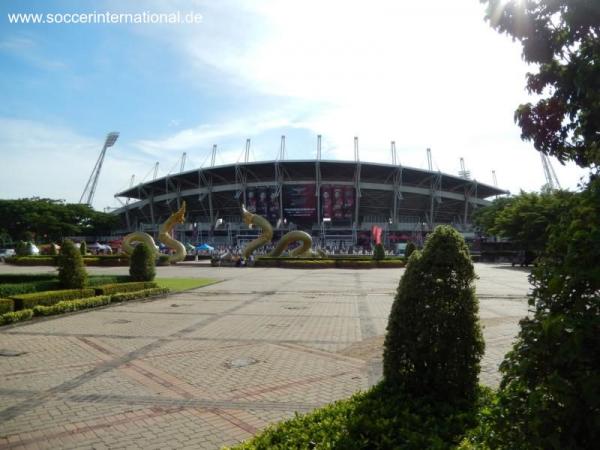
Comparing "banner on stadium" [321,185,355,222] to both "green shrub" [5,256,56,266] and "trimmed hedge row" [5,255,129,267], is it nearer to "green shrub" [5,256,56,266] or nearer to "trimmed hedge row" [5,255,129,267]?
"trimmed hedge row" [5,255,129,267]

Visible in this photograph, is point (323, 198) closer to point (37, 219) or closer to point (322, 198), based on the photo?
point (322, 198)

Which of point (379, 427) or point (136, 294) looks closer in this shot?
point (379, 427)

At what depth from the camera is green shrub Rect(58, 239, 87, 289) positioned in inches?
599

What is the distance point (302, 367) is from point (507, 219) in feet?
120

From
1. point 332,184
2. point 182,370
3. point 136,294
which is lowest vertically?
point 182,370

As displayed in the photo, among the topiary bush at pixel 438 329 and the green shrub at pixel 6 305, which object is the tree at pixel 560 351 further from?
the green shrub at pixel 6 305

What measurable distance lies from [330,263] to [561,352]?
3562cm

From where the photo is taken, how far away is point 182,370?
7.23 metres

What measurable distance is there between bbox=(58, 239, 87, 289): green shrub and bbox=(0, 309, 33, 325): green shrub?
3035 millimetres

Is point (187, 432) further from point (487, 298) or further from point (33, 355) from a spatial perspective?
point (487, 298)

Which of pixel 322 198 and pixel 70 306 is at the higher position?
pixel 322 198

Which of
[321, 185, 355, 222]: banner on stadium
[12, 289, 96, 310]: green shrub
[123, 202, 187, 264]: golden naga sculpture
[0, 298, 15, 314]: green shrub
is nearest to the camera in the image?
[0, 298, 15, 314]: green shrub

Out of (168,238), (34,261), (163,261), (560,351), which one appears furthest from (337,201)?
(560,351)

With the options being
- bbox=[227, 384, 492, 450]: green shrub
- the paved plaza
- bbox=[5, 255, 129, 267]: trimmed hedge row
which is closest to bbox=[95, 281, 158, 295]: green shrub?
the paved plaza
